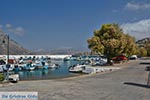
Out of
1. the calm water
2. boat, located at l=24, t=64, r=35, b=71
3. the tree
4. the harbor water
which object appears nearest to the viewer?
the harbor water

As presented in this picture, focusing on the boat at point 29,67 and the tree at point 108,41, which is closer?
the tree at point 108,41

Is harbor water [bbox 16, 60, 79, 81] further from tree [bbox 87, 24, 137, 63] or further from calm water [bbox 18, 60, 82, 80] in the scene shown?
tree [bbox 87, 24, 137, 63]

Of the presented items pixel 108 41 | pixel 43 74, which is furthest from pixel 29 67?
pixel 108 41

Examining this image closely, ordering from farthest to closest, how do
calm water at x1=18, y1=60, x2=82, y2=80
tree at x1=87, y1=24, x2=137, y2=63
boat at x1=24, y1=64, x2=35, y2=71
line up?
boat at x1=24, y1=64, x2=35, y2=71 < tree at x1=87, y1=24, x2=137, y2=63 < calm water at x1=18, y1=60, x2=82, y2=80

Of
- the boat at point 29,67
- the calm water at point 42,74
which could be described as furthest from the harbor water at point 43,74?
the boat at point 29,67

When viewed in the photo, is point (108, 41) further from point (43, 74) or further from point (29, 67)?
point (29, 67)

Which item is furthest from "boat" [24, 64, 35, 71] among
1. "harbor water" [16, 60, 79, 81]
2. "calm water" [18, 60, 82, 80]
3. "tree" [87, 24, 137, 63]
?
"tree" [87, 24, 137, 63]

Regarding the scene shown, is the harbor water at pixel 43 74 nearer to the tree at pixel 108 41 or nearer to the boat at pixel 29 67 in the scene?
the boat at pixel 29 67

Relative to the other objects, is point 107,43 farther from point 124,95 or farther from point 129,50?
point 124,95

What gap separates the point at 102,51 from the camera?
2189 inches

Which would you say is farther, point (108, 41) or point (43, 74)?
point (43, 74)

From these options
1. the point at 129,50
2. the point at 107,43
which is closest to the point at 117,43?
the point at 107,43

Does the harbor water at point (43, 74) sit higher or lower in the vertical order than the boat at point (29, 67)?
lower

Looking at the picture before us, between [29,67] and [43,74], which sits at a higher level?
[29,67]
